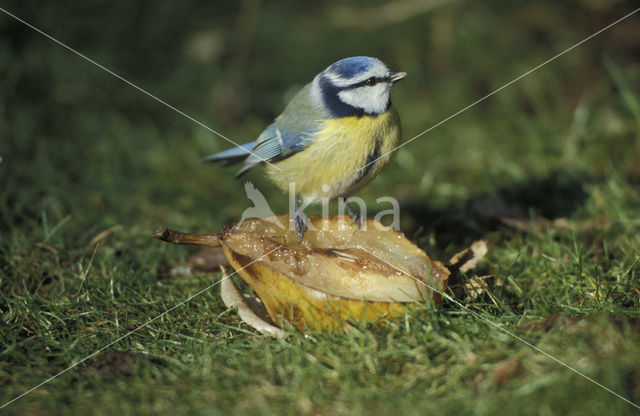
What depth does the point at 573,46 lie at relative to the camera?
14.7 feet

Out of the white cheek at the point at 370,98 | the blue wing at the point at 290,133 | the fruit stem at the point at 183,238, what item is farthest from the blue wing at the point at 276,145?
the fruit stem at the point at 183,238

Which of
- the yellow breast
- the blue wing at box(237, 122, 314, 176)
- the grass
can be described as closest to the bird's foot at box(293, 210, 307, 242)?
the yellow breast

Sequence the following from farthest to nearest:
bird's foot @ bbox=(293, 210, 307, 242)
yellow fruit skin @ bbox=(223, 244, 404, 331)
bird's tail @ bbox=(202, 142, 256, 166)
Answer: bird's tail @ bbox=(202, 142, 256, 166), bird's foot @ bbox=(293, 210, 307, 242), yellow fruit skin @ bbox=(223, 244, 404, 331)

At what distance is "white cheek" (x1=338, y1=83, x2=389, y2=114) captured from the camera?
94.8 inches

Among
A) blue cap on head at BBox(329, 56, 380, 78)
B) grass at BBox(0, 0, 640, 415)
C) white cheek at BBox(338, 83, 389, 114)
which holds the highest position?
blue cap on head at BBox(329, 56, 380, 78)

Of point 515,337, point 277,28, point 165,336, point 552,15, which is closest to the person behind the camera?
point 515,337

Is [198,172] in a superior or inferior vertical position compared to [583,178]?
inferior

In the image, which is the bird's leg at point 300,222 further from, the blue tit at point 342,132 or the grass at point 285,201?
the grass at point 285,201

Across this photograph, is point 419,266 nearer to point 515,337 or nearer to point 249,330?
point 515,337

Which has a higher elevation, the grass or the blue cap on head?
the blue cap on head

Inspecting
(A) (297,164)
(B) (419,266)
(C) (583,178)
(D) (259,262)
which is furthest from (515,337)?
(C) (583,178)

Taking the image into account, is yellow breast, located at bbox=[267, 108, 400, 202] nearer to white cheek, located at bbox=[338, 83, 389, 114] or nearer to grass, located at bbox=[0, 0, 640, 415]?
white cheek, located at bbox=[338, 83, 389, 114]

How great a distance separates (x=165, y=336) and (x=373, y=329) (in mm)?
783

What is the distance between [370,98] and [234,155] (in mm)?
882
